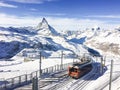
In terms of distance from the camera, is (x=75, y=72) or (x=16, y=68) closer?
(x=75, y=72)

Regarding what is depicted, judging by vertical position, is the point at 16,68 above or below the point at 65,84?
below

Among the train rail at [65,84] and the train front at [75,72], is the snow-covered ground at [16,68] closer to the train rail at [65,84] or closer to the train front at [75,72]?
the train rail at [65,84]

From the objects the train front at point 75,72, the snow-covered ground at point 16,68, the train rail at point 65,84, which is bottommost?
the snow-covered ground at point 16,68

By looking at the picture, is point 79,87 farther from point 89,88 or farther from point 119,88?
point 119,88

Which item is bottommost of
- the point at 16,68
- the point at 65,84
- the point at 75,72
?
the point at 16,68

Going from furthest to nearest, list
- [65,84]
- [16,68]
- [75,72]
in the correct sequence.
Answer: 1. [16,68]
2. [75,72]
3. [65,84]

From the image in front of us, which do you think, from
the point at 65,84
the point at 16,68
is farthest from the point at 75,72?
the point at 16,68

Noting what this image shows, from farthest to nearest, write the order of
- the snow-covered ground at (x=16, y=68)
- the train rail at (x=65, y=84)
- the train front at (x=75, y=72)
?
the snow-covered ground at (x=16, y=68) → the train front at (x=75, y=72) → the train rail at (x=65, y=84)

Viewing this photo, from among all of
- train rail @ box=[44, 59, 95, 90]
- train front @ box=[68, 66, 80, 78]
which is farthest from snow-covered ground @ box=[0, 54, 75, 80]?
train front @ box=[68, 66, 80, 78]

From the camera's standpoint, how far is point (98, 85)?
171ft

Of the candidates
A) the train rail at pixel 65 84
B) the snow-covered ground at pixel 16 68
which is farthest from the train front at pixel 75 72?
the snow-covered ground at pixel 16 68

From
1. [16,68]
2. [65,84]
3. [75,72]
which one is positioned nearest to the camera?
[65,84]

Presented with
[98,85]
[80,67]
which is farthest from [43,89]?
[80,67]

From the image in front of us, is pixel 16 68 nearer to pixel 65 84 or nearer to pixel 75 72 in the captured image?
pixel 75 72
